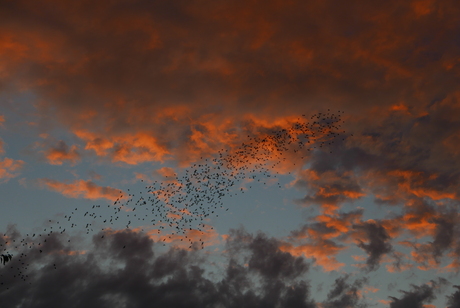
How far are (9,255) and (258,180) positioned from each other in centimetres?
5249

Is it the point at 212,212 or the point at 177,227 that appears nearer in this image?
the point at 212,212

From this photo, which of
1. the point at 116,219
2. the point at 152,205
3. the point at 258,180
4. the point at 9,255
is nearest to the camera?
the point at 9,255

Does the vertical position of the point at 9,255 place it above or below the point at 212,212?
below

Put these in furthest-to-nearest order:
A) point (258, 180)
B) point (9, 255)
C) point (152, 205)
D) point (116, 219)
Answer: point (116, 219), point (152, 205), point (258, 180), point (9, 255)

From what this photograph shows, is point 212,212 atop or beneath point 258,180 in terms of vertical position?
beneath

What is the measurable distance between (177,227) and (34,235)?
30778 mm

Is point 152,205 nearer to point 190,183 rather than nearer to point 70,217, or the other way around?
point 190,183

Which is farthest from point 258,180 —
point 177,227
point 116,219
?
point 116,219

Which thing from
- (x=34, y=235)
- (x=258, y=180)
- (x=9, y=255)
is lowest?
(x=9, y=255)

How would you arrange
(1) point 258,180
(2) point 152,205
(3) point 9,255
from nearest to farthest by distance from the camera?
(3) point 9,255 → (1) point 258,180 → (2) point 152,205

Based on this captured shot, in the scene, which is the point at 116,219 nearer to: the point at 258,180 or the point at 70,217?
the point at 70,217

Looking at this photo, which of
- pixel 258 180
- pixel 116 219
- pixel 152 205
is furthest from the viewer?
pixel 116 219

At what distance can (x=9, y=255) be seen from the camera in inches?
1027

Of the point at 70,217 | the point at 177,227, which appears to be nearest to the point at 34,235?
the point at 70,217
